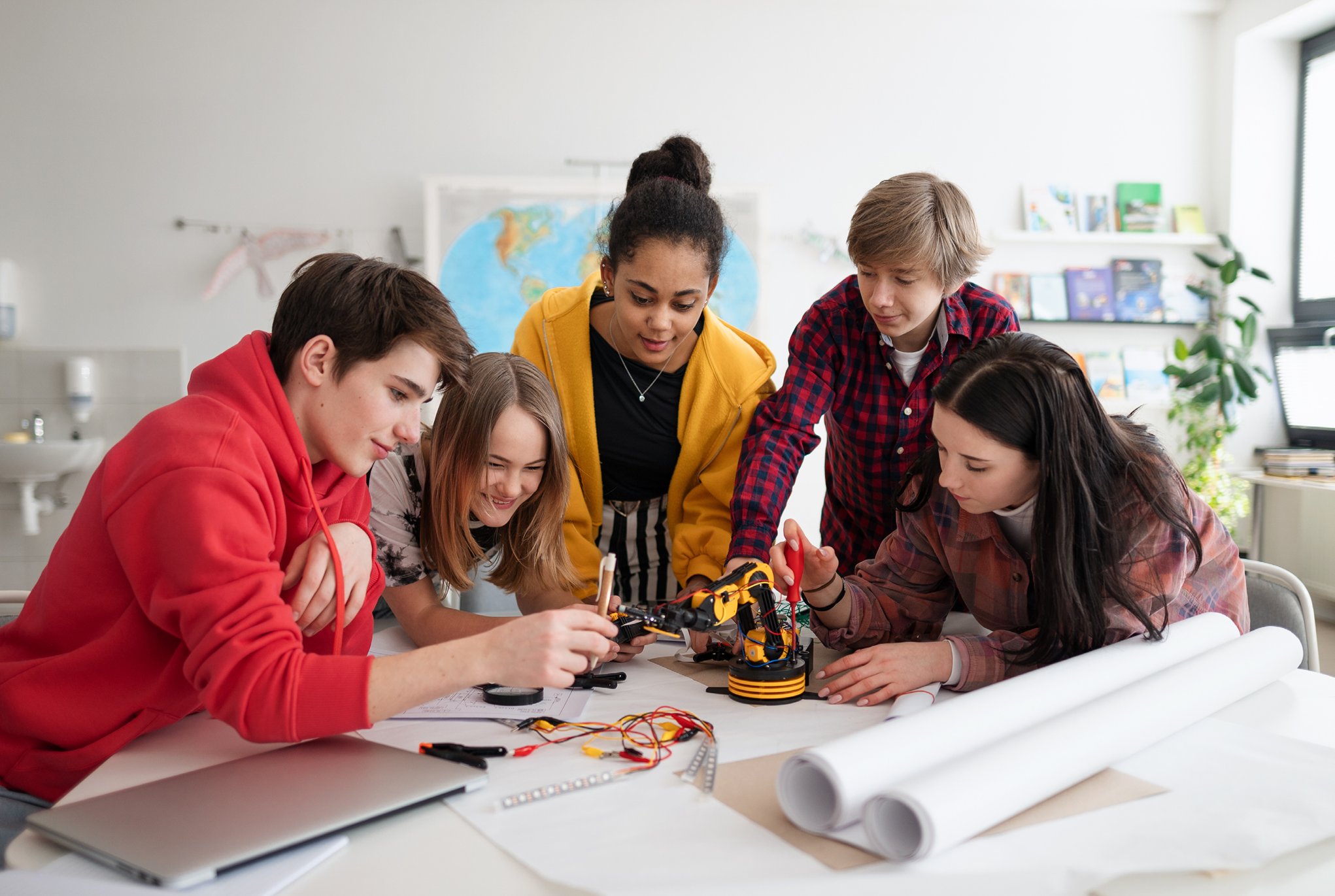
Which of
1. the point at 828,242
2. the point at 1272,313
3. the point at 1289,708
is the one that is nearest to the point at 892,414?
the point at 1289,708

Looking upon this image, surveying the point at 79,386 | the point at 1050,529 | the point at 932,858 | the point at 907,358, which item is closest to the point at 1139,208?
the point at 907,358

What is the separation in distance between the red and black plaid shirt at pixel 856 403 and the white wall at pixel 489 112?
2459mm

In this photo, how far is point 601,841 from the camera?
82 cm

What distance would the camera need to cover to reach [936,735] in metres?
0.91

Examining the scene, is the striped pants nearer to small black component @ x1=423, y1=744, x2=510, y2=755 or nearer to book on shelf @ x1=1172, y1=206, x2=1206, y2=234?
small black component @ x1=423, y1=744, x2=510, y2=755

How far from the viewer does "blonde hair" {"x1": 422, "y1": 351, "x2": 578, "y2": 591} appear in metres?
1.58

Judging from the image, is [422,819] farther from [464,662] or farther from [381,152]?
[381,152]

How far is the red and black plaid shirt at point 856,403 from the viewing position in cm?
180

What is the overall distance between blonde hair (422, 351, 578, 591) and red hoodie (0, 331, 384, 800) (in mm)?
366

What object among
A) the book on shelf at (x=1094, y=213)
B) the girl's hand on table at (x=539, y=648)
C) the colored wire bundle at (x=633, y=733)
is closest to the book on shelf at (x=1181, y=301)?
the book on shelf at (x=1094, y=213)

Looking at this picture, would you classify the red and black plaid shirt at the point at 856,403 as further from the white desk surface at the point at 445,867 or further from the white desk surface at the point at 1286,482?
the white desk surface at the point at 1286,482

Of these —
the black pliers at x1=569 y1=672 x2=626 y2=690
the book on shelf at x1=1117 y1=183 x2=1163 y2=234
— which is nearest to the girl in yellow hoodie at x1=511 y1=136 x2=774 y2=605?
the black pliers at x1=569 y1=672 x2=626 y2=690

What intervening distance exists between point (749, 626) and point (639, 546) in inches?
27.9

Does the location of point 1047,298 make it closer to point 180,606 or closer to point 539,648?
point 539,648
